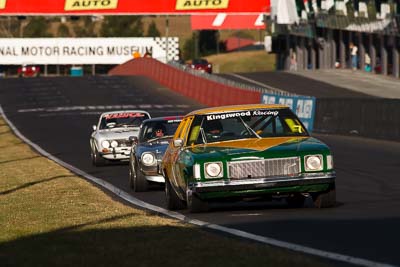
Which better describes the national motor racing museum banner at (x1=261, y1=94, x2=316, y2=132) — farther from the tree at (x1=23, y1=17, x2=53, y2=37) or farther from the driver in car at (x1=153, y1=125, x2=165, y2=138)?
the tree at (x1=23, y1=17, x2=53, y2=37)

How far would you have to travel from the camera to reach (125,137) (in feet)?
88.0

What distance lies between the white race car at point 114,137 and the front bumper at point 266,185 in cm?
1144

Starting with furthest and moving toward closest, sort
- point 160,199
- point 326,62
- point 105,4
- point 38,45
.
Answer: point 38,45, point 105,4, point 326,62, point 160,199

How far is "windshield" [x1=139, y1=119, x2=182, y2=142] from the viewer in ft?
69.5

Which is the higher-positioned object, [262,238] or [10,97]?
[262,238]

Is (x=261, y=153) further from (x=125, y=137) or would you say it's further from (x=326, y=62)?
(x=326, y=62)

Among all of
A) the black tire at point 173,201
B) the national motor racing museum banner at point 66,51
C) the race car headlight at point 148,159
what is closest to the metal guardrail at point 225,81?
the race car headlight at point 148,159

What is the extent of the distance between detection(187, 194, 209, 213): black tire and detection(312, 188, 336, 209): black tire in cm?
135

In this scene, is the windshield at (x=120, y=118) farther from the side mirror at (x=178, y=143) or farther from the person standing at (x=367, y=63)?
the person standing at (x=367, y=63)

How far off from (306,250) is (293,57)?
277ft

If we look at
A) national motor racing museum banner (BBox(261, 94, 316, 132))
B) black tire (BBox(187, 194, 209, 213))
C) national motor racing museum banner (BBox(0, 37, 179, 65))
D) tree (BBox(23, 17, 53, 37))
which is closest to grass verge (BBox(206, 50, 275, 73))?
national motor racing museum banner (BBox(0, 37, 179, 65))

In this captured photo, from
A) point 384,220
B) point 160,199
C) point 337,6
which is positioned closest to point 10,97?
point 337,6

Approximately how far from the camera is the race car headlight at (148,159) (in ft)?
64.8

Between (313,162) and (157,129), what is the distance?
737 centimetres
